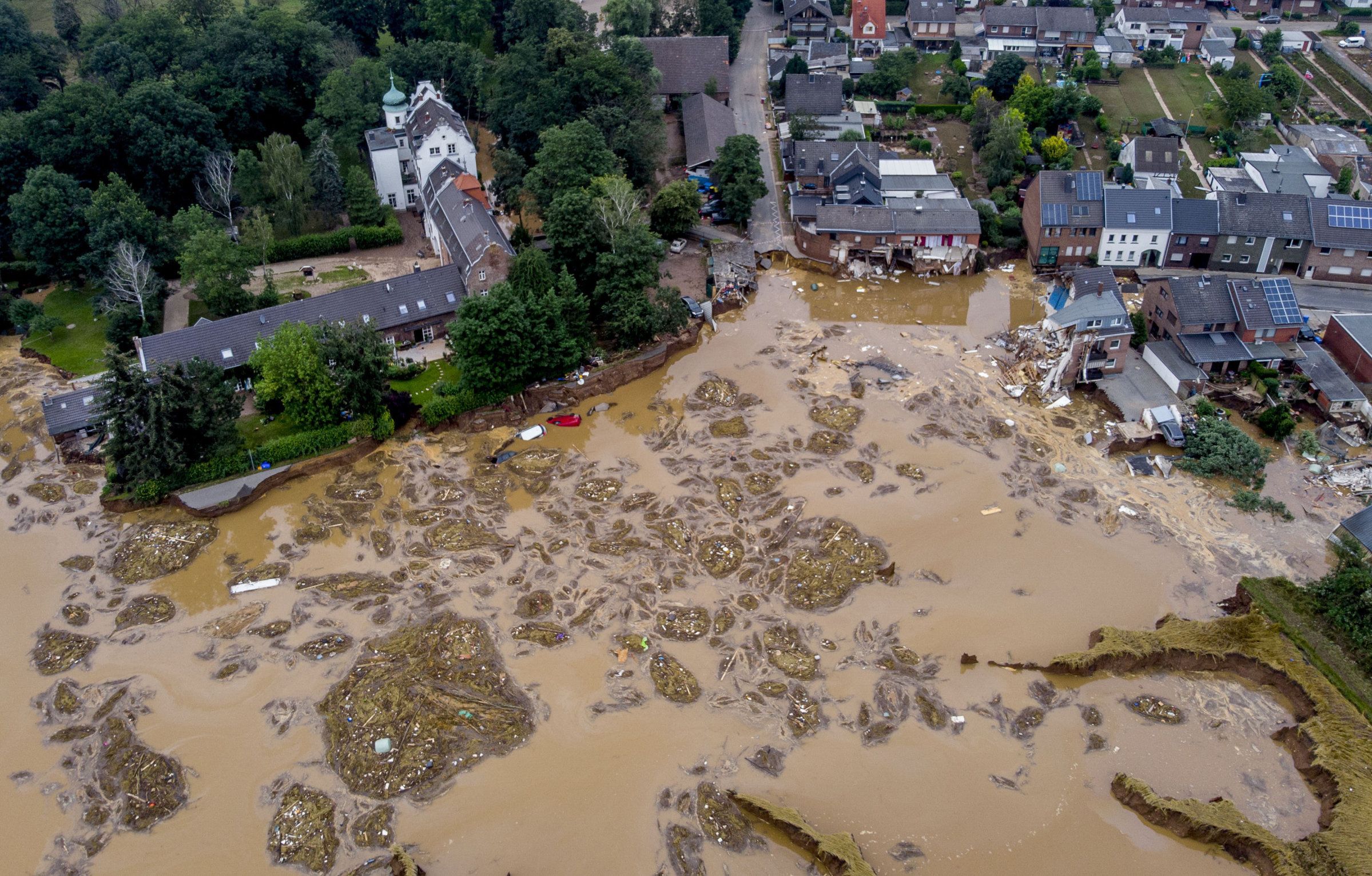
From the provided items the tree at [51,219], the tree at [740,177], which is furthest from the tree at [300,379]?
the tree at [740,177]

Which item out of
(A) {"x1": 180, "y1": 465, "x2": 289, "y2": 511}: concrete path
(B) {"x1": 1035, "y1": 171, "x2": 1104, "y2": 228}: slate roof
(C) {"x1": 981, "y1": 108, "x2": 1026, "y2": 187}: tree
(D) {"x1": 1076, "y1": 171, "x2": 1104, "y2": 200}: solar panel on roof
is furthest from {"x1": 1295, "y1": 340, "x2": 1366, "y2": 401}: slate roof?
(A) {"x1": 180, "y1": 465, "x2": 289, "y2": 511}: concrete path

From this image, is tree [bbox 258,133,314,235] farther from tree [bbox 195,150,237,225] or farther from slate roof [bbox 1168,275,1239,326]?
slate roof [bbox 1168,275,1239,326]

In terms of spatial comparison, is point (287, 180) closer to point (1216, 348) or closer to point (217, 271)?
point (217, 271)

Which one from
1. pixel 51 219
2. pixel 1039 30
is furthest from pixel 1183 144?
pixel 51 219

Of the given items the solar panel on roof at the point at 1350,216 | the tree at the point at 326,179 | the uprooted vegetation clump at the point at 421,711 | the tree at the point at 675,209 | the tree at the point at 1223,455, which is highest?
the tree at the point at 326,179

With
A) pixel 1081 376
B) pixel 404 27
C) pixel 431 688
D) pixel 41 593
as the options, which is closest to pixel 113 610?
pixel 41 593

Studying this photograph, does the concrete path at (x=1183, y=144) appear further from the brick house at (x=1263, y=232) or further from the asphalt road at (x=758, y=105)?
the asphalt road at (x=758, y=105)

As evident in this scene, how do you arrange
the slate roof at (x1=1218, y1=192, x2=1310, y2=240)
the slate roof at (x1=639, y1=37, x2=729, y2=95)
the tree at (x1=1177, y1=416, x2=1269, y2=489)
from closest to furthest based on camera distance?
the tree at (x1=1177, y1=416, x2=1269, y2=489), the slate roof at (x1=1218, y1=192, x2=1310, y2=240), the slate roof at (x1=639, y1=37, x2=729, y2=95)
